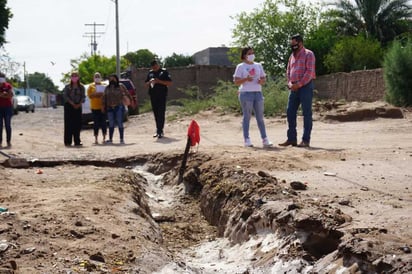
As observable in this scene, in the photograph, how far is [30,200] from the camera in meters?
6.31

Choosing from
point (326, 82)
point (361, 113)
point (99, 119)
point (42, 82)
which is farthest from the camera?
point (42, 82)

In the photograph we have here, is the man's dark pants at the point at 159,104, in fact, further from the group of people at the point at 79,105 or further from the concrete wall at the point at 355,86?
the concrete wall at the point at 355,86

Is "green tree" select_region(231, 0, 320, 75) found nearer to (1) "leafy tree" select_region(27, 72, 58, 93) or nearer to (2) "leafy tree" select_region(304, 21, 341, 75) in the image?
(2) "leafy tree" select_region(304, 21, 341, 75)

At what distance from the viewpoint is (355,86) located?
2630cm

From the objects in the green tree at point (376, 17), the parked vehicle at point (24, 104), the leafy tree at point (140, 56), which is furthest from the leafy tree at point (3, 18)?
the leafy tree at point (140, 56)

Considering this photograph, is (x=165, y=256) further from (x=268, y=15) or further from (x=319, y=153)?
(x=268, y=15)

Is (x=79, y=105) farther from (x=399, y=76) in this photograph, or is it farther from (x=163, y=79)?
(x=399, y=76)

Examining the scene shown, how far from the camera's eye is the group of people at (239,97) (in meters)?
10.3

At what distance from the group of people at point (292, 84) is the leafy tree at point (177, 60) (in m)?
65.2

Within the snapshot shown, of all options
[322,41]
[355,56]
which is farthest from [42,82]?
[355,56]

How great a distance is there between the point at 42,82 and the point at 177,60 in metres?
72.7

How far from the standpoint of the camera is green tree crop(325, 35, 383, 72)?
115 ft

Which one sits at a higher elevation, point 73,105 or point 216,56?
point 216,56

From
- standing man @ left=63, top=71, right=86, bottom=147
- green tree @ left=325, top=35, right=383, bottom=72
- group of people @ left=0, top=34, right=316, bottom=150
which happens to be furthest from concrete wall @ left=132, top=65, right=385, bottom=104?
standing man @ left=63, top=71, right=86, bottom=147
